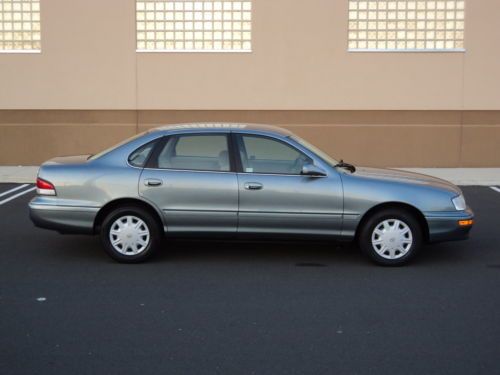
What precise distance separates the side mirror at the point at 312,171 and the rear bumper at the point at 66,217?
2.15 m

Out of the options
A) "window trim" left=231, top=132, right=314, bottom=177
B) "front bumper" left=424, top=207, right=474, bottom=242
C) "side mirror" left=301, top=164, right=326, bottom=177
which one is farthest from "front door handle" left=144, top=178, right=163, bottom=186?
"front bumper" left=424, top=207, right=474, bottom=242

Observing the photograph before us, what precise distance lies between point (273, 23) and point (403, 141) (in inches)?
138

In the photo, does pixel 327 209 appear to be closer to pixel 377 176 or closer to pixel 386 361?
pixel 377 176

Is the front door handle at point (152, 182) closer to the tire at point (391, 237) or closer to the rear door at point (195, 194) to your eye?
the rear door at point (195, 194)

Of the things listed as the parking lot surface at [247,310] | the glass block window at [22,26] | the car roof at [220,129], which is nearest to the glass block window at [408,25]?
the glass block window at [22,26]

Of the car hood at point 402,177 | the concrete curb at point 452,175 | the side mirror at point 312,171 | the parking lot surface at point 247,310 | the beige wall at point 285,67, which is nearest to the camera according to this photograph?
the parking lot surface at point 247,310

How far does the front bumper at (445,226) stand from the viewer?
815 centimetres

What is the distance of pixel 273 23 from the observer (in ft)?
52.2

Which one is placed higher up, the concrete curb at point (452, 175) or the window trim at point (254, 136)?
the window trim at point (254, 136)

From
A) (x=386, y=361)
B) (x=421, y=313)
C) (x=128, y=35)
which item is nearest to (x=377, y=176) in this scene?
(x=421, y=313)

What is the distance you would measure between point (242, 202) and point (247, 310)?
1737mm

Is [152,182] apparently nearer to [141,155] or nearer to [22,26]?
[141,155]

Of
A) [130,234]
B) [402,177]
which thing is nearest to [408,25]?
[402,177]

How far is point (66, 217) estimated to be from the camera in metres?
8.23
